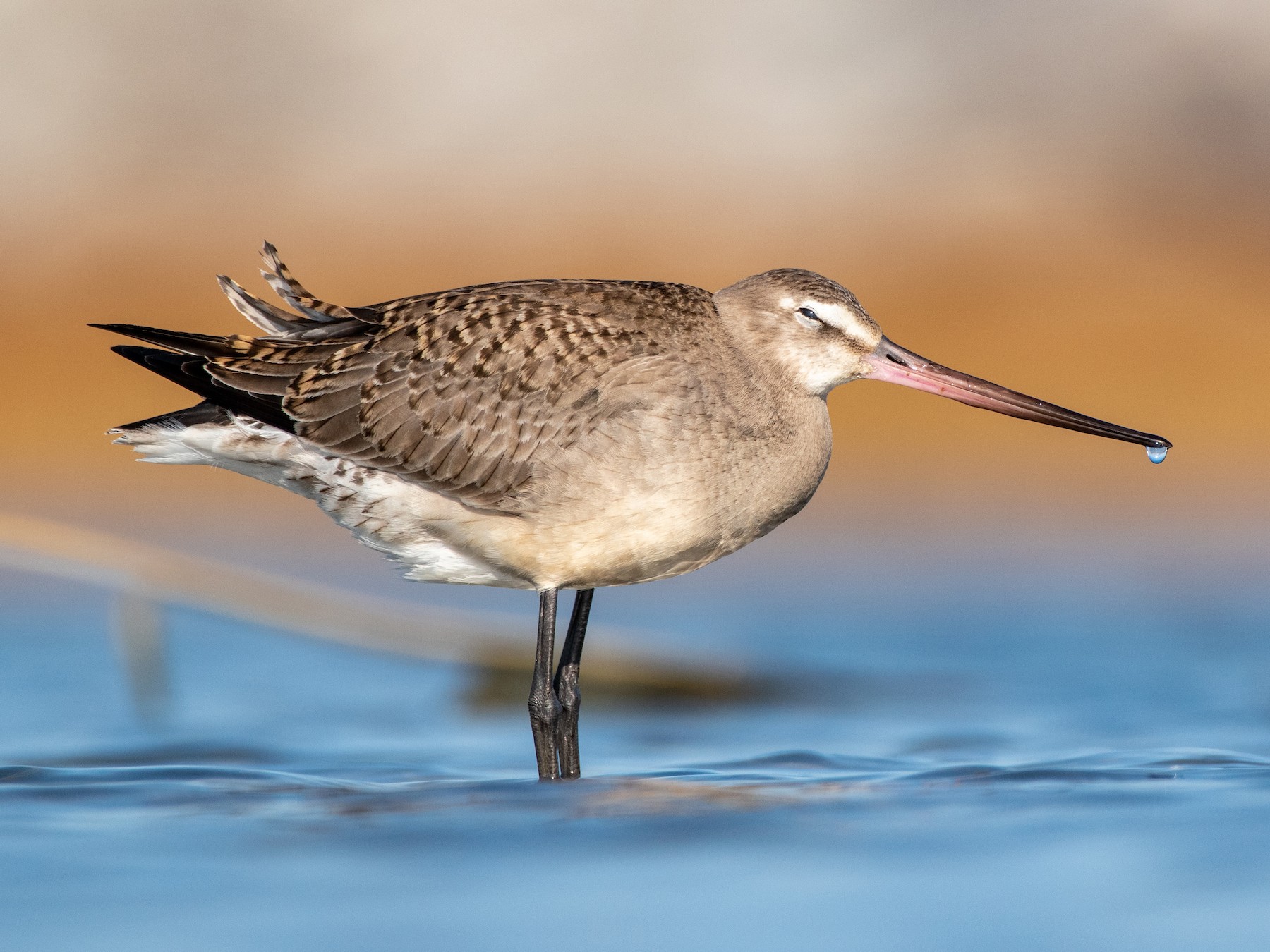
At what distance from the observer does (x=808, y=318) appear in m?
7.02

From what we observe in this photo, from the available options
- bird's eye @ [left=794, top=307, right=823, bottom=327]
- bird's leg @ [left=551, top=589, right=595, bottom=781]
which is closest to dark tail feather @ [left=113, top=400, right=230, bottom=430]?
bird's leg @ [left=551, top=589, right=595, bottom=781]

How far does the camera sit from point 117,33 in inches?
890

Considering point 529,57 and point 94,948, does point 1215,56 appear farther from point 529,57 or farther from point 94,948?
point 94,948

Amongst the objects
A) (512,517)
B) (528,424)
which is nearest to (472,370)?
(528,424)

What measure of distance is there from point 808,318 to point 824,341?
11 cm

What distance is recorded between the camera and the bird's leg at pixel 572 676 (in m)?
7.18

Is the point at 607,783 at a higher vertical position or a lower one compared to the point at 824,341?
lower

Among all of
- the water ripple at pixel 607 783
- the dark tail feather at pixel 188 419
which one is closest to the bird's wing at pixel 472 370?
the dark tail feather at pixel 188 419

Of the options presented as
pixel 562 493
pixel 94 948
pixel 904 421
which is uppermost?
pixel 904 421

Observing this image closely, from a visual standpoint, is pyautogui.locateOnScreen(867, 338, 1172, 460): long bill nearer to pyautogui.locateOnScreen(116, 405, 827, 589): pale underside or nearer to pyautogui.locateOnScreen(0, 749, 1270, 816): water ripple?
pyautogui.locateOnScreen(116, 405, 827, 589): pale underside

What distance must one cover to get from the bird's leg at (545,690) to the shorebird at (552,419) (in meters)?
0.01

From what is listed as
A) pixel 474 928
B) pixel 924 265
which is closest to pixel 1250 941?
pixel 474 928

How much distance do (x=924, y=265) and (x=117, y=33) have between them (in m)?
10.3

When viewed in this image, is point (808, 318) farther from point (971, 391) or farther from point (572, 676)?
point (572, 676)
